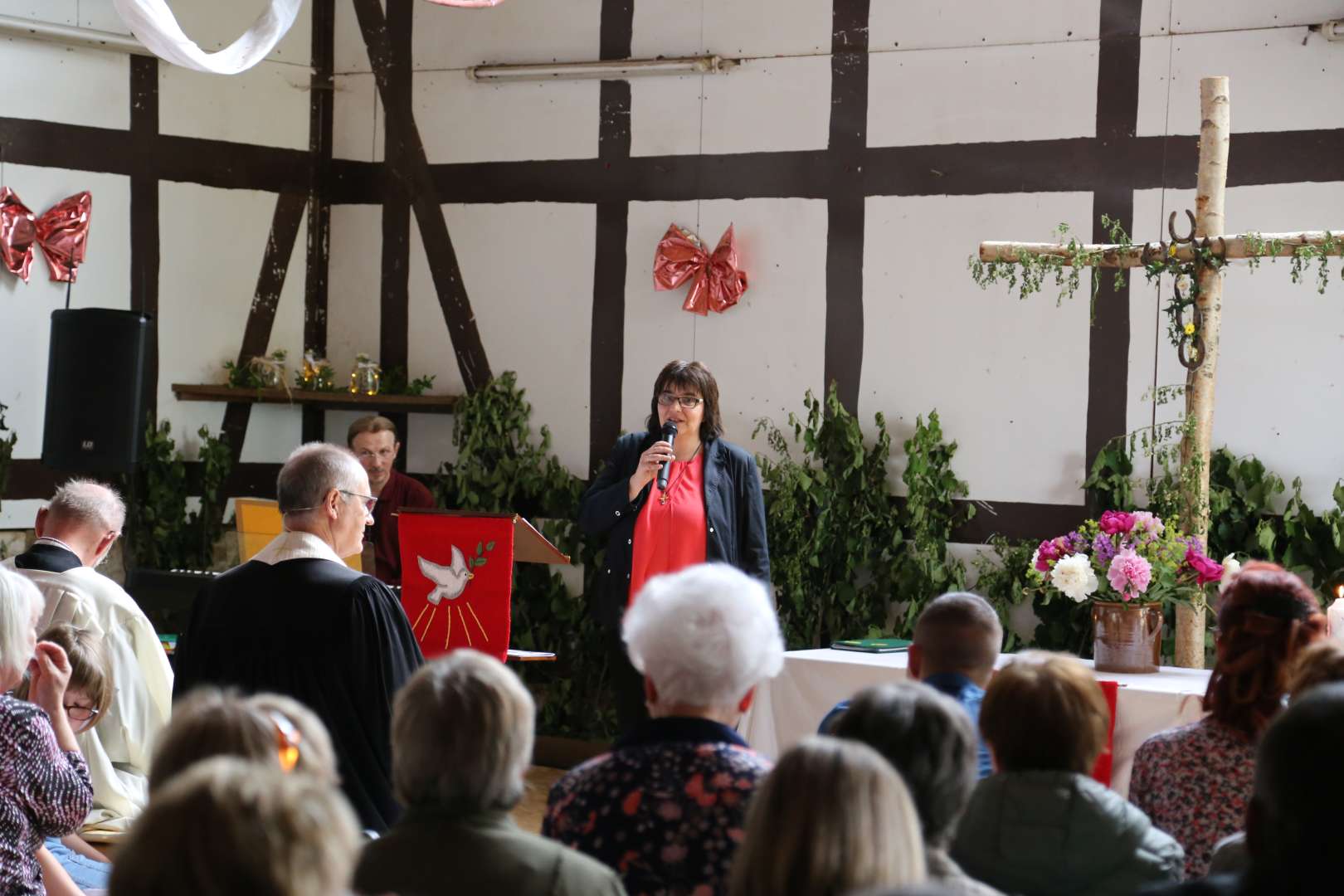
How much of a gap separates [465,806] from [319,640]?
1507 mm

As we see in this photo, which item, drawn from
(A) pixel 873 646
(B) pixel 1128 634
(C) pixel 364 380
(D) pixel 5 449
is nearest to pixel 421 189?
(C) pixel 364 380

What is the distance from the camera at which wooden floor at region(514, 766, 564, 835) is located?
5.93m

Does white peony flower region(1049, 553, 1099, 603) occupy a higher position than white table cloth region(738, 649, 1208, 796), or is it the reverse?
white peony flower region(1049, 553, 1099, 603)

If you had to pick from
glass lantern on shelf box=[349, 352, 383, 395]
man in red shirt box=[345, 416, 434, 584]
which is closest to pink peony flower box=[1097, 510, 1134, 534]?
man in red shirt box=[345, 416, 434, 584]

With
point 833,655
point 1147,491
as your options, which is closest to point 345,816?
point 833,655

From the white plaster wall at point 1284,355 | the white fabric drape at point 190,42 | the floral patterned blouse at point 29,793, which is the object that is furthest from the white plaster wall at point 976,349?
the floral patterned blouse at point 29,793

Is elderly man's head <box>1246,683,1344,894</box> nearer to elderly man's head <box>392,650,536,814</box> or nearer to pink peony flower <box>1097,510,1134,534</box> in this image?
elderly man's head <box>392,650,536,814</box>

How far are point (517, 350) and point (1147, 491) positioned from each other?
113 inches

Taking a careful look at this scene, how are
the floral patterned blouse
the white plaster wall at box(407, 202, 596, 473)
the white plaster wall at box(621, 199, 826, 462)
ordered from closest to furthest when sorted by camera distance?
the floral patterned blouse → the white plaster wall at box(621, 199, 826, 462) → the white plaster wall at box(407, 202, 596, 473)

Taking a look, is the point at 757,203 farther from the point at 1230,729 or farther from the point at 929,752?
the point at 929,752

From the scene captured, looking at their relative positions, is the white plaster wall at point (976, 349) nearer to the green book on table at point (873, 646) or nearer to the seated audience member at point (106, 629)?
the green book on table at point (873, 646)

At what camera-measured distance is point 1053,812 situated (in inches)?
88.9

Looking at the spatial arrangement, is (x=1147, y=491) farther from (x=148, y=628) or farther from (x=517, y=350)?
(x=148, y=628)

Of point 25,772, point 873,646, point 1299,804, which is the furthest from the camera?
point 873,646
